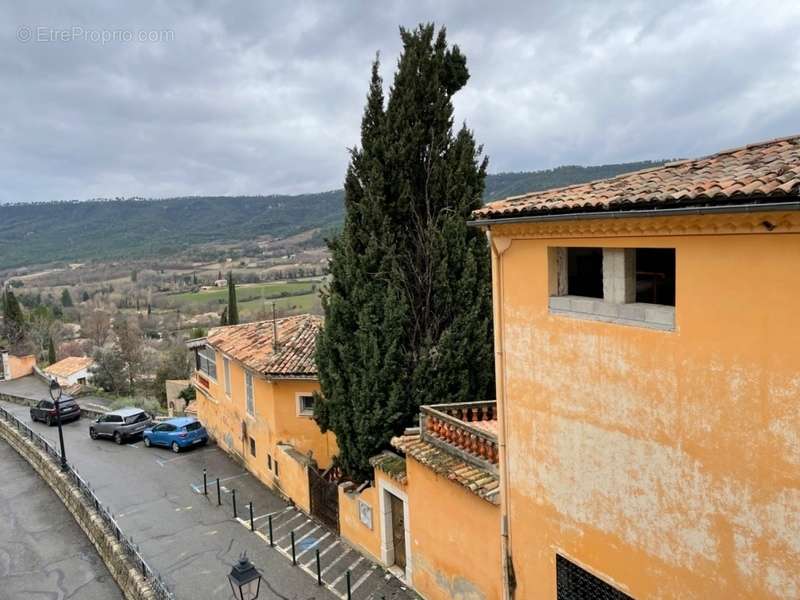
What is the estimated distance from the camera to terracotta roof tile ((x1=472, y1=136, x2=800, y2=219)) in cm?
576

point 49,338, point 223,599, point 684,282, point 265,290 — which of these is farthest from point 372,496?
point 265,290

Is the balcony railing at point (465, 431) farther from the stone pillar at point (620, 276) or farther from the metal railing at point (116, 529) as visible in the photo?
the metal railing at point (116, 529)

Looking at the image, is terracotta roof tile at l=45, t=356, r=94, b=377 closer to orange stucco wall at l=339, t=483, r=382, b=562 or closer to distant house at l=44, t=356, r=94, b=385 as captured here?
distant house at l=44, t=356, r=94, b=385

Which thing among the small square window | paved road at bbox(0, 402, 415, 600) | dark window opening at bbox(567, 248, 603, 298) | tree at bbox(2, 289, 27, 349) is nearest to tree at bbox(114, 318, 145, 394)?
tree at bbox(2, 289, 27, 349)

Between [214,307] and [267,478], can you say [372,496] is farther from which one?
[214,307]

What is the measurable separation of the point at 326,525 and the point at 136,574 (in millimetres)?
4741

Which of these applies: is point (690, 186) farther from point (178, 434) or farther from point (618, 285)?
point (178, 434)

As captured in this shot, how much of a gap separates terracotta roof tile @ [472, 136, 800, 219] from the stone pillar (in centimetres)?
77

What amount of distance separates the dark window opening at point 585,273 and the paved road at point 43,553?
13093 millimetres

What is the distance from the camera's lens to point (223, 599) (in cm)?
1301

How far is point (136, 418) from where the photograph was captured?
26.6m

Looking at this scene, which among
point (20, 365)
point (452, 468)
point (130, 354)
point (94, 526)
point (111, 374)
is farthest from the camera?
point (130, 354)

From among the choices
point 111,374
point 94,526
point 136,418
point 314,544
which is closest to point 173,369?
point 111,374

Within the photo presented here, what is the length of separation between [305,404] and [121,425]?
1212cm
